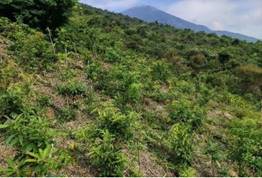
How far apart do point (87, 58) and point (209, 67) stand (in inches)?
894

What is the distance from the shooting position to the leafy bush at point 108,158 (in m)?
7.72

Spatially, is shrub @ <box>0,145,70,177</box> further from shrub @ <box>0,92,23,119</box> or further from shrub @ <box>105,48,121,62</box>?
shrub @ <box>105,48,121,62</box>

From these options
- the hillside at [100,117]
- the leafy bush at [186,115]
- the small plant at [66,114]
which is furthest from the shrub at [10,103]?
the leafy bush at [186,115]

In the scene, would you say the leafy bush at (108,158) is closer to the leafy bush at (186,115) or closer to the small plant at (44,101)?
the small plant at (44,101)

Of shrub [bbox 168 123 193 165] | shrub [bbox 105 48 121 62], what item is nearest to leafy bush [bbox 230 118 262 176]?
shrub [bbox 168 123 193 165]

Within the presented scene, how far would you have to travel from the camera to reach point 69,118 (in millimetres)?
10172

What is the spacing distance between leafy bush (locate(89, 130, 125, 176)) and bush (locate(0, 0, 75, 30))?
→ 7510 mm

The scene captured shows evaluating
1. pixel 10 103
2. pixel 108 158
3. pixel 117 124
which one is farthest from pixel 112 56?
pixel 108 158

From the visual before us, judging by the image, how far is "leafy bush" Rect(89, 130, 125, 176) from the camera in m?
7.72

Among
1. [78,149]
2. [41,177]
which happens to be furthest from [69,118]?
[41,177]

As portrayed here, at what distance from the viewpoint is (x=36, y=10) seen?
14.8 meters

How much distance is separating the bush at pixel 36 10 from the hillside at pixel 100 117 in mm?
556

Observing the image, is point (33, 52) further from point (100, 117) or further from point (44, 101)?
point (100, 117)

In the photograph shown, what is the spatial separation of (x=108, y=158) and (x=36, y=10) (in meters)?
8.19
